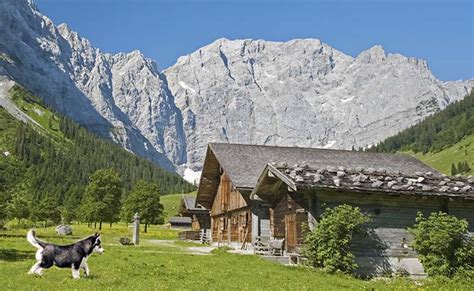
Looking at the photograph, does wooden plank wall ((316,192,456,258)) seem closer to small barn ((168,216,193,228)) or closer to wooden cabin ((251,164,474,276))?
→ wooden cabin ((251,164,474,276))

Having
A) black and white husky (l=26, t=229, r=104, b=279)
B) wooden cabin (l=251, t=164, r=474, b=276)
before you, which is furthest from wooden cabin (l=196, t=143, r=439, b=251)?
black and white husky (l=26, t=229, r=104, b=279)

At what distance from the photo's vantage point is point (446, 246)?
84.1ft

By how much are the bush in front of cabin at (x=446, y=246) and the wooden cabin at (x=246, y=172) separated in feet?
38.3

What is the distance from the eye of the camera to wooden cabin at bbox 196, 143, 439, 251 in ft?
141

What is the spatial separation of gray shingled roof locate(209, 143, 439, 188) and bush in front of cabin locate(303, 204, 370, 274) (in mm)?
17894

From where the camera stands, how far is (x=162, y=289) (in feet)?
52.6

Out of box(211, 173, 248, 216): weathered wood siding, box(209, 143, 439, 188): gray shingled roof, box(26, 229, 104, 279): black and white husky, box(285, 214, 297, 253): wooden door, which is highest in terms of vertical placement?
box(209, 143, 439, 188): gray shingled roof

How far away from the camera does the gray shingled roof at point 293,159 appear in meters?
46.5

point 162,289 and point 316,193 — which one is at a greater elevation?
point 316,193

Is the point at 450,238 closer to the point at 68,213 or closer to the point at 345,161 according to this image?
the point at 345,161

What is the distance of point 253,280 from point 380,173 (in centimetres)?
1223

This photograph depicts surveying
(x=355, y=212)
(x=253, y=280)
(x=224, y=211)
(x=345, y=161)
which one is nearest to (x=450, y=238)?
(x=355, y=212)

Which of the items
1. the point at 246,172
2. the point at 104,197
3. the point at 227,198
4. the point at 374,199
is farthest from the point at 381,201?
the point at 104,197

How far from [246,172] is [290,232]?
14.1 metres
